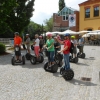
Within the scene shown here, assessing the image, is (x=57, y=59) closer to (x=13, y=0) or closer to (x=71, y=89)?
(x=71, y=89)

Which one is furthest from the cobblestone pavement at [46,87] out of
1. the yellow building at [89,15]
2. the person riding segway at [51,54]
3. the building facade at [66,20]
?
the building facade at [66,20]

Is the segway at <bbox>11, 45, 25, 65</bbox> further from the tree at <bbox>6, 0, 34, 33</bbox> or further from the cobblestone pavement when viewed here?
the tree at <bbox>6, 0, 34, 33</bbox>

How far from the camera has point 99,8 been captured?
122ft

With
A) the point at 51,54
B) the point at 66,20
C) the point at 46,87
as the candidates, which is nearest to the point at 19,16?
the point at 51,54

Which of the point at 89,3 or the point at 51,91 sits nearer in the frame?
the point at 51,91

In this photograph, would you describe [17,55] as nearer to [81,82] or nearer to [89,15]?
[81,82]

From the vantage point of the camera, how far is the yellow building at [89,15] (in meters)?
37.4

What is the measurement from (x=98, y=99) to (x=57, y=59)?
5.51m

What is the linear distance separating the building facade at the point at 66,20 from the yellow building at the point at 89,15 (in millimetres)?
1981

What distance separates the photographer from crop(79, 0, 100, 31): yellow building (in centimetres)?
3744

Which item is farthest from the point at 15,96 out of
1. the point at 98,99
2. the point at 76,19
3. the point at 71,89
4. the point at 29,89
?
the point at 76,19

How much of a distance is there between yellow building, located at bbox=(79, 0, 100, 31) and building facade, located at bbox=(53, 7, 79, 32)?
78.0 inches

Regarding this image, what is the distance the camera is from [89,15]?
127 feet

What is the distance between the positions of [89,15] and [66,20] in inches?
301
